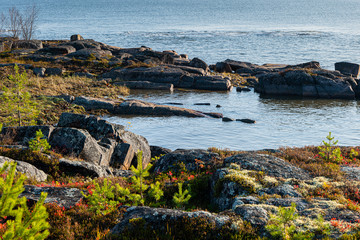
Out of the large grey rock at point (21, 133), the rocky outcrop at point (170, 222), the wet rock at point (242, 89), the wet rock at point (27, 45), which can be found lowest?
the wet rock at point (242, 89)

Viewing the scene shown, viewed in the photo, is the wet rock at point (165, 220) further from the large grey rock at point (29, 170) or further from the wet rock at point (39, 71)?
the wet rock at point (39, 71)

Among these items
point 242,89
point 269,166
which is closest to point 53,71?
point 242,89

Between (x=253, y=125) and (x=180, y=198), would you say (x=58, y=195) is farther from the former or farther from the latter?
(x=253, y=125)

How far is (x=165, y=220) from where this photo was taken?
6.16 metres

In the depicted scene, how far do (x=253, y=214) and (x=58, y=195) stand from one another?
4.36 m

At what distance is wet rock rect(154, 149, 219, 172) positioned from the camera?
11914 mm

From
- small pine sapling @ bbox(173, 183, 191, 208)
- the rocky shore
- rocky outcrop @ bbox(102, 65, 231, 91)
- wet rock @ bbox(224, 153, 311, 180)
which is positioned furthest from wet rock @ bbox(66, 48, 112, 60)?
small pine sapling @ bbox(173, 183, 191, 208)

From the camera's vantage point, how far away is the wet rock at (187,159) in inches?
469

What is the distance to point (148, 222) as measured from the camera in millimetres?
6141

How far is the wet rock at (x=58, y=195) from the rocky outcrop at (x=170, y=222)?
154 cm

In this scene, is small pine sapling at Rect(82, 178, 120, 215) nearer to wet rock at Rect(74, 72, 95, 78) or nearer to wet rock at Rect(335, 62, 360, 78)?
wet rock at Rect(74, 72, 95, 78)

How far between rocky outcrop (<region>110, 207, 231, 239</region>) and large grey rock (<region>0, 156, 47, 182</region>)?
4540 mm

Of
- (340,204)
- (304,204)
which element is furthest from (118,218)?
(340,204)

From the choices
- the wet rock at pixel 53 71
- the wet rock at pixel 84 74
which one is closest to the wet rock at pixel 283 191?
the wet rock at pixel 84 74
